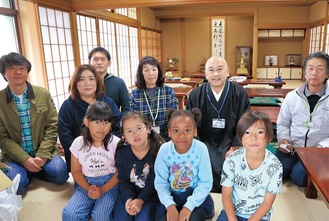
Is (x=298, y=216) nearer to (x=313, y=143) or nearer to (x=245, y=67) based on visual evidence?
(x=313, y=143)

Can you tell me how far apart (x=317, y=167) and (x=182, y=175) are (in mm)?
817

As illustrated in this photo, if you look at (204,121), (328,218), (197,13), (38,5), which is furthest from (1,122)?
(197,13)

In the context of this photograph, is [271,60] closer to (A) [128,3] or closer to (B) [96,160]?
(A) [128,3]

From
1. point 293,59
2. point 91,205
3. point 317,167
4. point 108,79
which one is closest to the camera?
point 317,167

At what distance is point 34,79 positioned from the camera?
3.92m

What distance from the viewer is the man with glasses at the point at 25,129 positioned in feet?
7.18

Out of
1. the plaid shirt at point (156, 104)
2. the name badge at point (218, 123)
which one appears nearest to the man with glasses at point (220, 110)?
the name badge at point (218, 123)

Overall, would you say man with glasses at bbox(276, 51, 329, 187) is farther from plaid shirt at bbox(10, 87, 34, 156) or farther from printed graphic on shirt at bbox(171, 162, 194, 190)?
plaid shirt at bbox(10, 87, 34, 156)

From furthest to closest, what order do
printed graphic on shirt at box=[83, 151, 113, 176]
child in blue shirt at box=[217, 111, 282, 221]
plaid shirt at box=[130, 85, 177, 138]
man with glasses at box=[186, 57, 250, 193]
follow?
plaid shirt at box=[130, 85, 177, 138], man with glasses at box=[186, 57, 250, 193], printed graphic on shirt at box=[83, 151, 113, 176], child in blue shirt at box=[217, 111, 282, 221]

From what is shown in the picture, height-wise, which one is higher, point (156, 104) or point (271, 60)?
point (271, 60)

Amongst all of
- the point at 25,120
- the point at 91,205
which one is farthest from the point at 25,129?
the point at 91,205

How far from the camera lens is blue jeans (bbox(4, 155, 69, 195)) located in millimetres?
2191

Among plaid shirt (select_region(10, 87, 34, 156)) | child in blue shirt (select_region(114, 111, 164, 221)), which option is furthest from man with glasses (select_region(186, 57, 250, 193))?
plaid shirt (select_region(10, 87, 34, 156))

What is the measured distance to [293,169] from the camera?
7.29 feet
